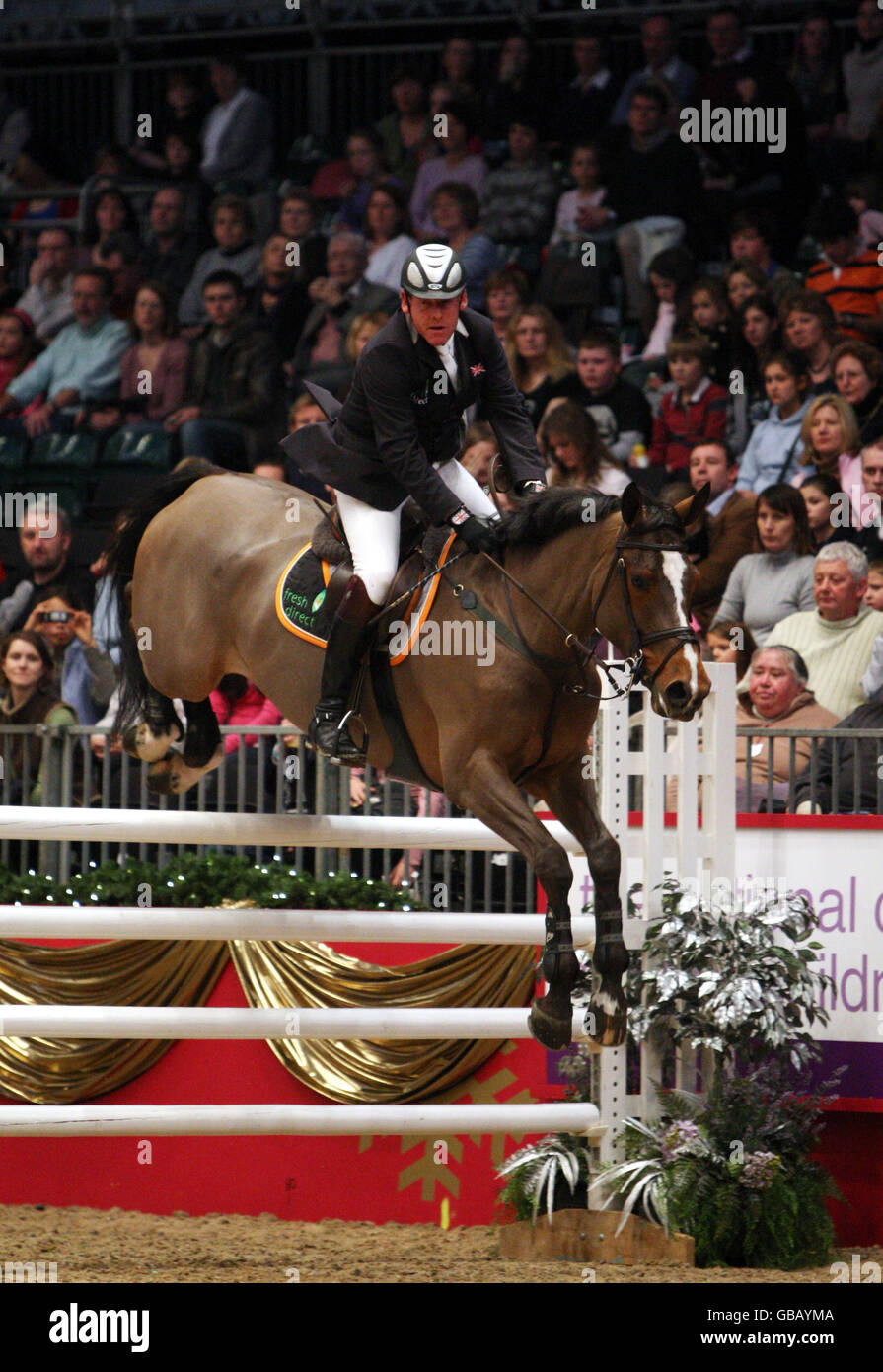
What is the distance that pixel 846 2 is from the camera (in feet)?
38.9

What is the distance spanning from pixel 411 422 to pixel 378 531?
1.18 feet

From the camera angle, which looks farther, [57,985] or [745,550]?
[745,550]

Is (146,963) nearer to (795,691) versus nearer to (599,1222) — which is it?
(599,1222)

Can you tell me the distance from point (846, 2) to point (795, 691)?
6586 millimetres

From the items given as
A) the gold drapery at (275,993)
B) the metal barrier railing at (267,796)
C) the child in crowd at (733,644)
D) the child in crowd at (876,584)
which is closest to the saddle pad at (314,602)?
the metal barrier railing at (267,796)

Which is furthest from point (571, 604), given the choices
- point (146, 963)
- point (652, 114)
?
point (652, 114)

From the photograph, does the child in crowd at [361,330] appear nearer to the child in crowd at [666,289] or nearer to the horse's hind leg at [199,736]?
the child in crowd at [666,289]

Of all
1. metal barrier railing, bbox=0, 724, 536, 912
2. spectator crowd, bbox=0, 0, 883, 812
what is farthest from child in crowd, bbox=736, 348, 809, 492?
metal barrier railing, bbox=0, 724, 536, 912

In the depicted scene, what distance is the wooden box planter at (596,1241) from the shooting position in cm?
584

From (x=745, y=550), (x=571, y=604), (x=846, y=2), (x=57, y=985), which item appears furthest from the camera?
(x=846, y=2)

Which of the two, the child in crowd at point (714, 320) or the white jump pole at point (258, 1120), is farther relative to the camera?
the child in crowd at point (714, 320)

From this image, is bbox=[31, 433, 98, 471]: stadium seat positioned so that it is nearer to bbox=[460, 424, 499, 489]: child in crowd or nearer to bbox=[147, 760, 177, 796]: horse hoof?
bbox=[460, 424, 499, 489]: child in crowd

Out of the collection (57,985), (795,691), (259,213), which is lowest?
(57,985)
